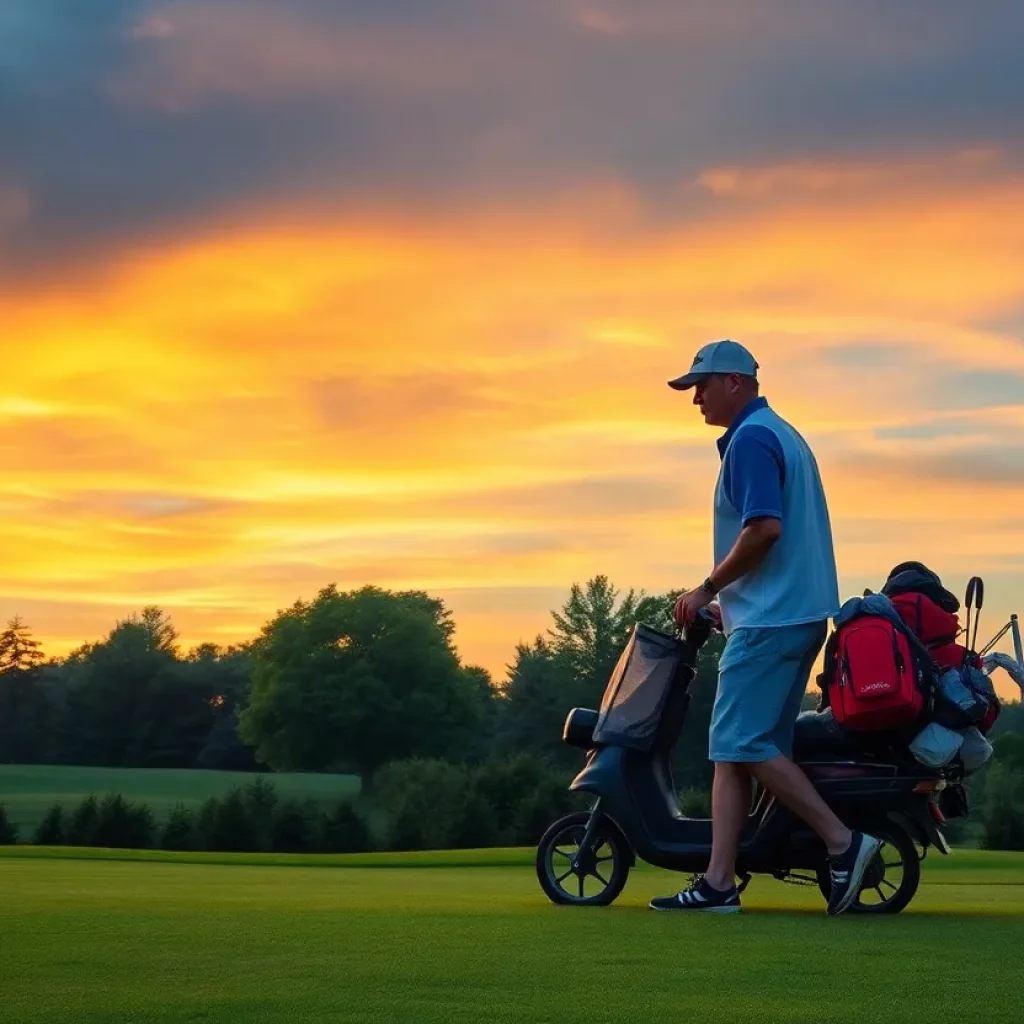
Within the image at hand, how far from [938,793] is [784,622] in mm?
897

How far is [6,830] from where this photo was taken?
23.8 meters

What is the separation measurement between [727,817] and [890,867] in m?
0.69

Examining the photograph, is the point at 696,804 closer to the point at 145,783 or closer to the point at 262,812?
the point at 262,812

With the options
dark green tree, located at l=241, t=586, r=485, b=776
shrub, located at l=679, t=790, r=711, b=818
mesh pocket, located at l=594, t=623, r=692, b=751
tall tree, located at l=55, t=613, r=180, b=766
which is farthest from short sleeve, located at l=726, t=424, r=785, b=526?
tall tree, located at l=55, t=613, r=180, b=766

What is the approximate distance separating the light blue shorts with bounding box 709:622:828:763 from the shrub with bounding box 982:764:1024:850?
47.6ft

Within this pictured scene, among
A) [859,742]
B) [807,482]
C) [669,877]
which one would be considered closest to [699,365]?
[807,482]

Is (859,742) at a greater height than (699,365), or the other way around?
(699,365)

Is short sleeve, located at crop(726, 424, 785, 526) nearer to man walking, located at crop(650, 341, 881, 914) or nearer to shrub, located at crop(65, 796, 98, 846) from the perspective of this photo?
man walking, located at crop(650, 341, 881, 914)

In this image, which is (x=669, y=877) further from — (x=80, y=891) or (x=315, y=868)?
(x=80, y=891)

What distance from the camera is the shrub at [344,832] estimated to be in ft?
81.3

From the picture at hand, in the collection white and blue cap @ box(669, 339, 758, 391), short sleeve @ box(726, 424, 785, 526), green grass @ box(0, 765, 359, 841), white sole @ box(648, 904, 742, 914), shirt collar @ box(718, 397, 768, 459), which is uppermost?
white and blue cap @ box(669, 339, 758, 391)

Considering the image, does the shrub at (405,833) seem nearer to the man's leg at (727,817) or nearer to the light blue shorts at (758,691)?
the man's leg at (727,817)

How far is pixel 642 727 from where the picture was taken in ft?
22.8

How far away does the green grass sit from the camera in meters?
50.9
